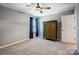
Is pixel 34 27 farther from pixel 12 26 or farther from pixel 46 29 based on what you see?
pixel 12 26

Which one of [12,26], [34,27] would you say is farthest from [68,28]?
[12,26]

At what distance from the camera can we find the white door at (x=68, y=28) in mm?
2311

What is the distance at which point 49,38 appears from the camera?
2527 mm

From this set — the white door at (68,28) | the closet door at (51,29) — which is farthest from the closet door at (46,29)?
the white door at (68,28)

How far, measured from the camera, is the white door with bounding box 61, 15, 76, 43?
2311 millimetres

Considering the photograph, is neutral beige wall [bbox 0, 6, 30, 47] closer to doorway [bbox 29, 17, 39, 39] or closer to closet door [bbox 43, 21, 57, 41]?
doorway [bbox 29, 17, 39, 39]

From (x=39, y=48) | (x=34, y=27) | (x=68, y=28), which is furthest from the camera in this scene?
(x=34, y=27)

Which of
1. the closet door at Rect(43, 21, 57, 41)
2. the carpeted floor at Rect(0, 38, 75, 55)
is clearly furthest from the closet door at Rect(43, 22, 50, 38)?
the carpeted floor at Rect(0, 38, 75, 55)

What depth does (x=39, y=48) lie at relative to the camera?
2.29 m

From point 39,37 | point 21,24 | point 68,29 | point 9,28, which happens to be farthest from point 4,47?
point 68,29

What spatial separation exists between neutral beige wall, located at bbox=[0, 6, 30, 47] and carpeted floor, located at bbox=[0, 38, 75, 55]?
22 centimetres

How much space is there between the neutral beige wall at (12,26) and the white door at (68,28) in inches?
38.0

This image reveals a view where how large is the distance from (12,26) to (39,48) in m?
0.90
